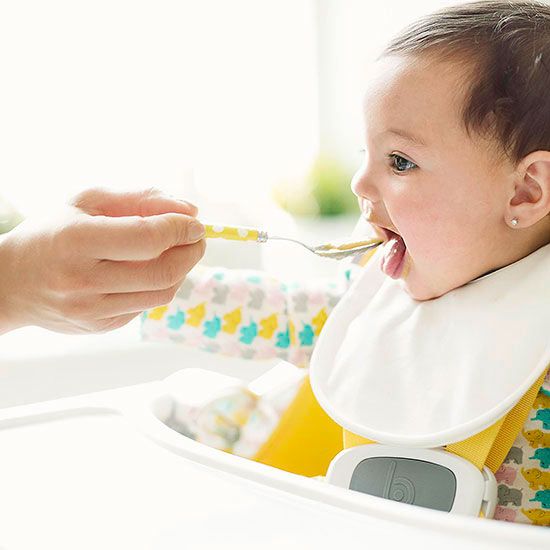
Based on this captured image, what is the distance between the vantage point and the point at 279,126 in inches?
107

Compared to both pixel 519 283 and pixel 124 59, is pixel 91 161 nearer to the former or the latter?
pixel 124 59

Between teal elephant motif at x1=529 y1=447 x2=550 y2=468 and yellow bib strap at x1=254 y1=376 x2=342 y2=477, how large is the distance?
27 cm

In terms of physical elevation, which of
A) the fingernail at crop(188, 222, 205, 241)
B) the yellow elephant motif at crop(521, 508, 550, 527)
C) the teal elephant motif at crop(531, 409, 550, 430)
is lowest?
the yellow elephant motif at crop(521, 508, 550, 527)

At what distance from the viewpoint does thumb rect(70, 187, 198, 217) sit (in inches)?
28.4

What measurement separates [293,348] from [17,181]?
1.34 m

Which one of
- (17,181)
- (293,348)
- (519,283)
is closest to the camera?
(519,283)

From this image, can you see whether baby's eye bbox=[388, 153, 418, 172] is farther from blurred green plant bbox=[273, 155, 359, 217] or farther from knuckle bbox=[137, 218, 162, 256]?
blurred green plant bbox=[273, 155, 359, 217]

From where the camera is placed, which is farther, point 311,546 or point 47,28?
point 47,28

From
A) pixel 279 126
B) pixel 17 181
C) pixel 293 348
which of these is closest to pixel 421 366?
pixel 293 348

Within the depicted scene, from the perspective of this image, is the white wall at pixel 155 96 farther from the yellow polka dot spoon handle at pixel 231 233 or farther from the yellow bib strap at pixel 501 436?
the yellow bib strap at pixel 501 436

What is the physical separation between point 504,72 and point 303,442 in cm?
47

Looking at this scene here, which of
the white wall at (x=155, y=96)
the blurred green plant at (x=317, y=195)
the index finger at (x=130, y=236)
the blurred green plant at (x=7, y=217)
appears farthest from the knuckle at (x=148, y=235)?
the blurred green plant at (x=317, y=195)

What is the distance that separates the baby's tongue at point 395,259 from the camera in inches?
34.3

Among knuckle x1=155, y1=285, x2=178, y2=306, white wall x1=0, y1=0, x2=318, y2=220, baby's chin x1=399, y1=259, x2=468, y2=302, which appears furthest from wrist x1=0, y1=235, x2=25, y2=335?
white wall x1=0, y1=0, x2=318, y2=220
